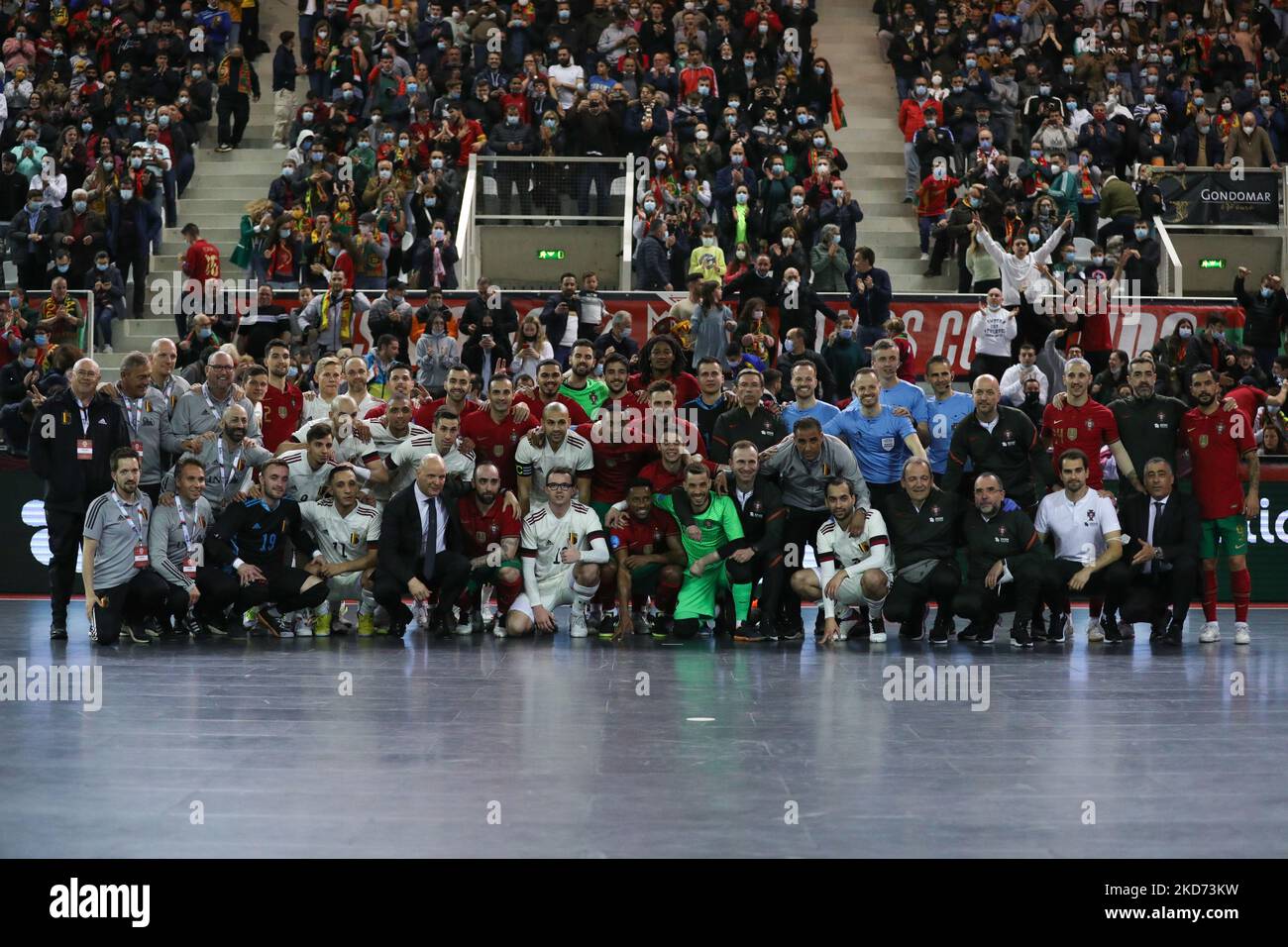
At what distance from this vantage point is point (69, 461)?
12.9 metres

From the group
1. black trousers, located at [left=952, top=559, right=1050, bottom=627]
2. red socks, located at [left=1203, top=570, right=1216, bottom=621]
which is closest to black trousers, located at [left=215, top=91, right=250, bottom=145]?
black trousers, located at [left=952, top=559, right=1050, bottom=627]

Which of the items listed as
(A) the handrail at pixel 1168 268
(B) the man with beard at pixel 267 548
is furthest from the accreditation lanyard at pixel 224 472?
(A) the handrail at pixel 1168 268

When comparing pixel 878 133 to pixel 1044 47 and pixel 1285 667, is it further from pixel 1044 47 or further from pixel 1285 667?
pixel 1285 667

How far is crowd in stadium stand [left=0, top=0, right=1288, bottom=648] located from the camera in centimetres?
1308

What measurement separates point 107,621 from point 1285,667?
30.0ft

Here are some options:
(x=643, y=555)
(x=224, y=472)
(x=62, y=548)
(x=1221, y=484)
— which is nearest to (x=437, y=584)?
(x=643, y=555)

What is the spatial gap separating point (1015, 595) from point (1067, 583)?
0.46 meters

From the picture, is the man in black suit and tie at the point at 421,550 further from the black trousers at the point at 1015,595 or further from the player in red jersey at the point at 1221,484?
the player in red jersey at the point at 1221,484

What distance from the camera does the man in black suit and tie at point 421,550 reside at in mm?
12898

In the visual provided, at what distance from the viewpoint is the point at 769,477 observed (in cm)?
1342

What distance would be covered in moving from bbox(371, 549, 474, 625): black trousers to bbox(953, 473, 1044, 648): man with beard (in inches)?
166

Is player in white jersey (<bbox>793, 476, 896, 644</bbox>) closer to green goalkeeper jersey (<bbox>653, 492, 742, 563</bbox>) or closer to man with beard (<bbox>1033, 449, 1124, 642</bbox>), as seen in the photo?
green goalkeeper jersey (<bbox>653, 492, 742, 563</bbox>)

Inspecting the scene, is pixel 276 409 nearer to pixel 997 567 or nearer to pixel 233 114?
pixel 997 567
